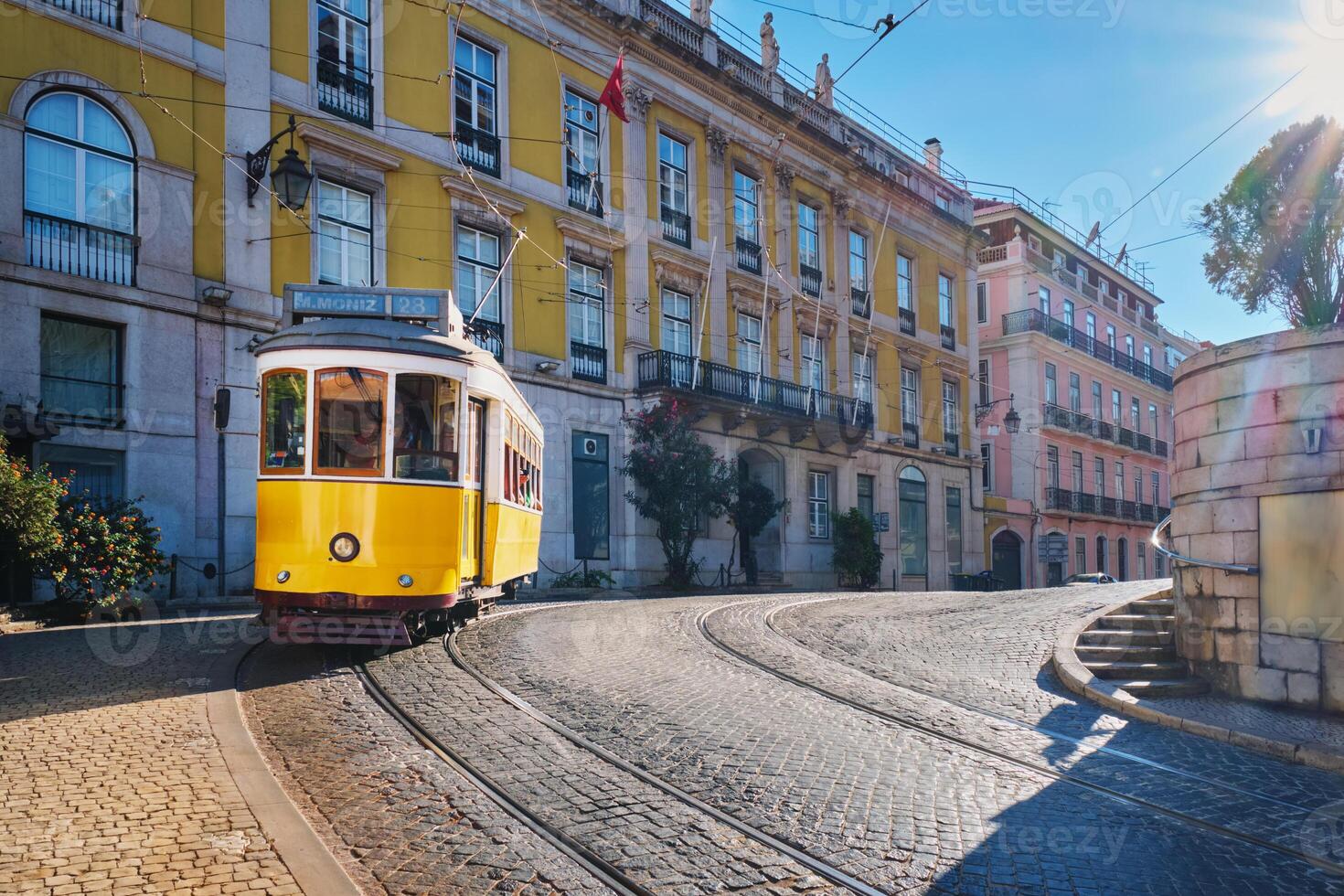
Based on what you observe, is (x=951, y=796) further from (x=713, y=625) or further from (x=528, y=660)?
(x=713, y=625)

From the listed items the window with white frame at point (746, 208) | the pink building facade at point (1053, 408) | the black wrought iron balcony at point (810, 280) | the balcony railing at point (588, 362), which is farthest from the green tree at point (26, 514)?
the pink building facade at point (1053, 408)

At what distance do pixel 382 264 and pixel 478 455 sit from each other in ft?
36.9

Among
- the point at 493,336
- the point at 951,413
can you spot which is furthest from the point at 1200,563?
the point at 951,413

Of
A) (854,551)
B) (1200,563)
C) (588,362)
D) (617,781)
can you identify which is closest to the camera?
(617,781)

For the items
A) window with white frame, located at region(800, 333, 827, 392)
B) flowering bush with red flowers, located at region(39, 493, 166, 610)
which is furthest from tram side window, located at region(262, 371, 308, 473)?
window with white frame, located at region(800, 333, 827, 392)

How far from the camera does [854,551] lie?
30.0m

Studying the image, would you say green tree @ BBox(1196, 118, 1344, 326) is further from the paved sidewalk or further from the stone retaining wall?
the paved sidewalk

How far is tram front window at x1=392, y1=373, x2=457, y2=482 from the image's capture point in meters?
9.02

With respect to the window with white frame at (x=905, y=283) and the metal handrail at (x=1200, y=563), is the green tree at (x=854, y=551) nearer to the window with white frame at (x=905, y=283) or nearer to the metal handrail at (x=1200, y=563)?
the window with white frame at (x=905, y=283)

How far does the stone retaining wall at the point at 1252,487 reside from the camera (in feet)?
31.9

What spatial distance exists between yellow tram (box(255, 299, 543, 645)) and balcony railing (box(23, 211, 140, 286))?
26.6ft

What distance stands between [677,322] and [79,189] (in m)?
14.8

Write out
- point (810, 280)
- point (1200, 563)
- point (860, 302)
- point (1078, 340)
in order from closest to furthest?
point (1200, 563)
point (810, 280)
point (860, 302)
point (1078, 340)

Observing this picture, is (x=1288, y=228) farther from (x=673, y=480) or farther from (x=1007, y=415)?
(x=1007, y=415)
